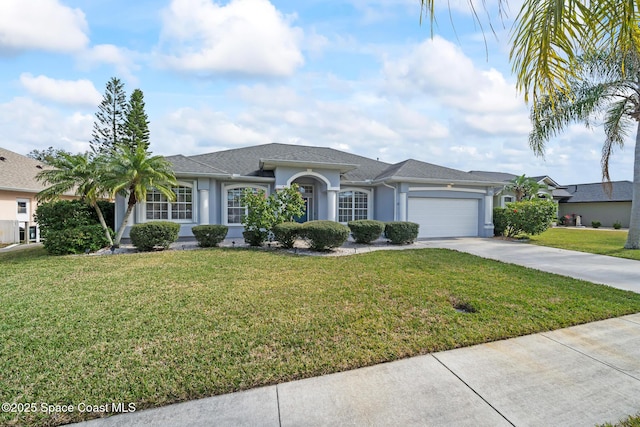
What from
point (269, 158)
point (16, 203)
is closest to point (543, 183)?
point (269, 158)

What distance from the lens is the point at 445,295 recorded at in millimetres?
5695

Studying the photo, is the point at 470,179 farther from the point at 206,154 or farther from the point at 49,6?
the point at 49,6

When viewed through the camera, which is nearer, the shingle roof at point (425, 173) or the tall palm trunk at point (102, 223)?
the tall palm trunk at point (102, 223)

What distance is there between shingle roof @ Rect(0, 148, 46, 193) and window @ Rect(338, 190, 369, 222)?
15.9 metres

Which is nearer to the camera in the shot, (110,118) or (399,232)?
(399,232)

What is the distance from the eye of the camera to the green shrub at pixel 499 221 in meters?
16.4

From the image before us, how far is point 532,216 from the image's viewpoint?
15117 mm

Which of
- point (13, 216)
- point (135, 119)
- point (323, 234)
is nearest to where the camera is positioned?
point (323, 234)

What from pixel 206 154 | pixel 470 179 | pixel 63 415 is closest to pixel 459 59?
pixel 63 415

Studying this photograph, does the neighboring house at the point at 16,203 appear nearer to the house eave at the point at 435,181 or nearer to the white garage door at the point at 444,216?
the house eave at the point at 435,181

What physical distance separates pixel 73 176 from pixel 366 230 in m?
11.0

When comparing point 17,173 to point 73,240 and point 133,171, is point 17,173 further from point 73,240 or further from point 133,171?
point 133,171

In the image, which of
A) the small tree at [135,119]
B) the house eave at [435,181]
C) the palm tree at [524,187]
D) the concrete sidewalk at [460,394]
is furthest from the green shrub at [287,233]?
the small tree at [135,119]

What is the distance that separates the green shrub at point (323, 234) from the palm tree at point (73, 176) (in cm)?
760
